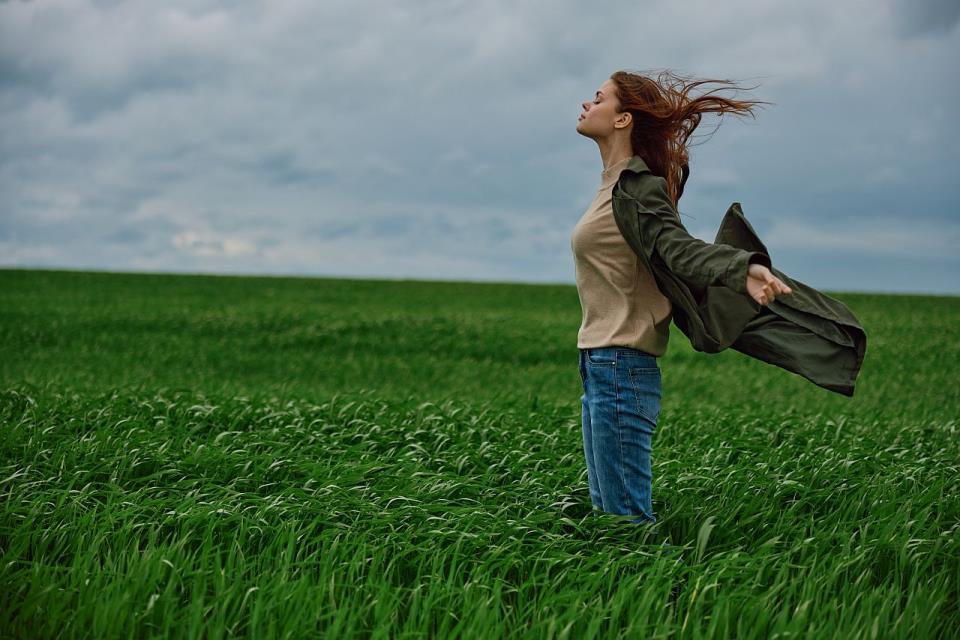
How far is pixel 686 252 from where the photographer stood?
4.08m

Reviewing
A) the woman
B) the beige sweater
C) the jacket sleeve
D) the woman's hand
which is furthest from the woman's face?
the woman's hand

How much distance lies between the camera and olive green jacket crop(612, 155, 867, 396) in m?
4.07

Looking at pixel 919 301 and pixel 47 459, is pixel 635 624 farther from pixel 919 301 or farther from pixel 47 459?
pixel 919 301

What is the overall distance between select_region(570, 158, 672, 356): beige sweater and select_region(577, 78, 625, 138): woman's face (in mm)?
234

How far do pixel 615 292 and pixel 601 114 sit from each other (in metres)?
1.04

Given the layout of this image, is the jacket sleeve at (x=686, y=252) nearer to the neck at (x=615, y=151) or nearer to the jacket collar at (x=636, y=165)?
the jacket collar at (x=636, y=165)

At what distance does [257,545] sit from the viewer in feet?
15.9

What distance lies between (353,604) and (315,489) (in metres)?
1.93

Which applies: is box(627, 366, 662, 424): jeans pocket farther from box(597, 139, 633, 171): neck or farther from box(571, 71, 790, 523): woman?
box(597, 139, 633, 171): neck

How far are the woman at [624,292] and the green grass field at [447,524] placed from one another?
21.2 inches

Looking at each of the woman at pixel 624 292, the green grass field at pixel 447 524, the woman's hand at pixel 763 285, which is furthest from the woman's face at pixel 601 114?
the green grass field at pixel 447 524

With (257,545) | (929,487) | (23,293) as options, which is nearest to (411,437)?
(257,545)

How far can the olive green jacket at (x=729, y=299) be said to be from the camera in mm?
4074

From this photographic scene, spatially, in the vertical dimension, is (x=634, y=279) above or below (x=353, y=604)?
above
